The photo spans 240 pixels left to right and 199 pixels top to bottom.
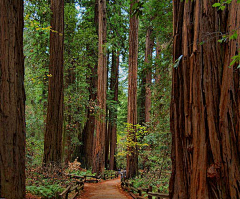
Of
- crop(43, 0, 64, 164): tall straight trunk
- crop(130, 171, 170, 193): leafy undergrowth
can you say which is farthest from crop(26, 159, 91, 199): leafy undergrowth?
crop(130, 171, 170, 193): leafy undergrowth

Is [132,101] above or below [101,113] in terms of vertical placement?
above

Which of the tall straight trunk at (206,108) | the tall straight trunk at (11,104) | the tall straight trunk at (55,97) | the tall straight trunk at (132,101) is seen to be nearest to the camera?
the tall straight trunk at (206,108)

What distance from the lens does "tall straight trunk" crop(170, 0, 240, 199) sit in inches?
101

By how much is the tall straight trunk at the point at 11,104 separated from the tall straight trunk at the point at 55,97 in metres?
6.32

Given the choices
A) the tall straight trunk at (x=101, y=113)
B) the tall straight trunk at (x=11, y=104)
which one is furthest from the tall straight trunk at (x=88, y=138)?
the tall straight trunk at (x=11, y=104)

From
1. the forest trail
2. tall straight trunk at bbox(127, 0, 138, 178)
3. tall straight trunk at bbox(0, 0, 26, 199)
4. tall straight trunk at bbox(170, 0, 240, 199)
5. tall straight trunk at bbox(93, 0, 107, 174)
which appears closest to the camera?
tall straight trunk at bbox(170, 0, 240, 199)

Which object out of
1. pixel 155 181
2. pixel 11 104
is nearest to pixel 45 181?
pixel 155 181

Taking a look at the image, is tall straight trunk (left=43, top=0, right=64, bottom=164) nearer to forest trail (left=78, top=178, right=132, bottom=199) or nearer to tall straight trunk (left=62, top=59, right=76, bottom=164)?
forest trail (left=78, top=178, right=132, bottom=199)

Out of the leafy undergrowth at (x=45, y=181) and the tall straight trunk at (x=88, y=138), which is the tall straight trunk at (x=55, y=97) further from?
the tall straight trunk at (x=88, y=138)

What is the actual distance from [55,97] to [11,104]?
22.2ft

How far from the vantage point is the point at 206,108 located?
275cm

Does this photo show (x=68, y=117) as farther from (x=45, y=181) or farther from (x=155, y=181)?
(x=45, y=181)

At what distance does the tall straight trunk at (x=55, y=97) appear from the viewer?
9695 millimetres

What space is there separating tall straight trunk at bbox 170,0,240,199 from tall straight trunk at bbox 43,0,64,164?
295 inches
